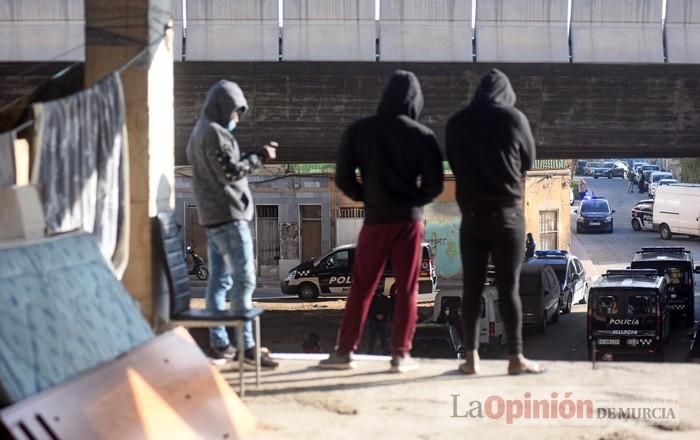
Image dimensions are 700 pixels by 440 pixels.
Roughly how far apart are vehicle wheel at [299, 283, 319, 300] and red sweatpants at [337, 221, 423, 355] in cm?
3069

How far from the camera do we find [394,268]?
24.2 ft

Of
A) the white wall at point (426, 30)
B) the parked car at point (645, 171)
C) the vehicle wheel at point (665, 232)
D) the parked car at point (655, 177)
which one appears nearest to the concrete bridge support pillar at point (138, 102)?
the white wall at point (426, 30)

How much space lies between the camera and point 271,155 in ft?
25.0

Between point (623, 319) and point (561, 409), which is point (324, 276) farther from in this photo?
point (561, 409)

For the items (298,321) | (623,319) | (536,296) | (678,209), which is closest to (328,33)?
(623,319)

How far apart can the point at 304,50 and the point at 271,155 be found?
479 inches

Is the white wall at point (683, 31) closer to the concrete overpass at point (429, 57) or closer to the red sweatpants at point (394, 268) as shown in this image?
the concrete overpass at point (429, 57)

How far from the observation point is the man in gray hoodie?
24.0 ft

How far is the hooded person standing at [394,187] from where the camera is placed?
285 inches

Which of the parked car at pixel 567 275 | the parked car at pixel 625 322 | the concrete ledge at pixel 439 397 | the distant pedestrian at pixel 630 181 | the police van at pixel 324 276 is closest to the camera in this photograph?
the concrete ledge at pixel 439 397

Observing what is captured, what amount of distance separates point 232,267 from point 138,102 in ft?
3.89

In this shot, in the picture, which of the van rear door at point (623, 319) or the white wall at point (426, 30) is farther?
the van rear door at point (623, 319)

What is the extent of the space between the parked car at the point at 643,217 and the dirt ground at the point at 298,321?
26423mm

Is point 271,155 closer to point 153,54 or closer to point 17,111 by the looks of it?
point 153,54
